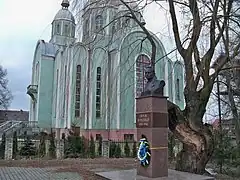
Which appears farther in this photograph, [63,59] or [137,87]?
[63,59]

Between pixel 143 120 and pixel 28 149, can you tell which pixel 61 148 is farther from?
pixel 143 120

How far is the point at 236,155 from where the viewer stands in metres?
11.6

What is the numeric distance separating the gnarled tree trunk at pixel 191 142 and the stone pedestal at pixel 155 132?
4.90 feet

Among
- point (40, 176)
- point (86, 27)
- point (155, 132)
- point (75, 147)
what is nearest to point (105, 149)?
point (75, 147)

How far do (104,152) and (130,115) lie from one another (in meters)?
8.53

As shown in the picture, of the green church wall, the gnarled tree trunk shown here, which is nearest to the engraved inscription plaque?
the gnarled tree trunk

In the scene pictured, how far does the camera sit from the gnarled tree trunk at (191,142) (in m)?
9.34

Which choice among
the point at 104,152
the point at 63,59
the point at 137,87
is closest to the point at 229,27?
the point at 104,152

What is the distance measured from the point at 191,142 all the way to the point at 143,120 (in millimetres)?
2349

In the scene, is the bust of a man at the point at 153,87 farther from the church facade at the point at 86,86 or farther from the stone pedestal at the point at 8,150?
the stone pedestal at the point at 8,150

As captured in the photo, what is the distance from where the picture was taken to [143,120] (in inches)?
320

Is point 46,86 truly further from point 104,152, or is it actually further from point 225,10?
point 225,10

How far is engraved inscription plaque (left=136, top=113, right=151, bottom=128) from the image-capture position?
311 inches

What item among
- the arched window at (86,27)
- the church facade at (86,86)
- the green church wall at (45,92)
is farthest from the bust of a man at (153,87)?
the green church wall at (45,92)
